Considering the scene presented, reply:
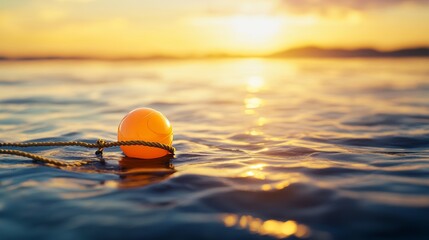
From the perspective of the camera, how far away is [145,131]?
579 cm

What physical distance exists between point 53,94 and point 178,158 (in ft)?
39.5

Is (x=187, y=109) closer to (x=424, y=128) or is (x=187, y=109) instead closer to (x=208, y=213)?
(x=424, y=128)

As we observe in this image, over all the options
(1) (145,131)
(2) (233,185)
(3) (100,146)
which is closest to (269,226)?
(2) (233,185)

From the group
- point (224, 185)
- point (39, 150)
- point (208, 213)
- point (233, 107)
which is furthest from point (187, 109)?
point (208, 213)

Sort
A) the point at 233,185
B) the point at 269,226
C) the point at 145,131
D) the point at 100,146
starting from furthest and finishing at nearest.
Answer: the point at 100,146 < the point at 145,131 < the point at 233,185 < the point at 269,226

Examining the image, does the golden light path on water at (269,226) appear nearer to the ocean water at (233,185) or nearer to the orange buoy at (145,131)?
the ocean water at (233,185)

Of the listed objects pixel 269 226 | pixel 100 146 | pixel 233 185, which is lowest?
pixel 269 226

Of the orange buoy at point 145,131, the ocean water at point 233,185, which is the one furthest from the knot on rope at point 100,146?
the orange buoy at point 145,131

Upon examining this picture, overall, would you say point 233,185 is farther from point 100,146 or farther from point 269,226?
point 100,146

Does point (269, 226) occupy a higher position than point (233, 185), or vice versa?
point (233, 185)

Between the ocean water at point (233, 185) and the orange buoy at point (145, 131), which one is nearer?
the ocean water at point (233, 185)

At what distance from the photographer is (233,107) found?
43.6 feet

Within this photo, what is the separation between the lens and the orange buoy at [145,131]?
5.80 meters

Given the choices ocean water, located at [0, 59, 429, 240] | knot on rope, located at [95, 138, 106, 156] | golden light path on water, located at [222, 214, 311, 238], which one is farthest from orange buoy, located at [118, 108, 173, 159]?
golden light path on water, located at [222, 214, 311, 238]
